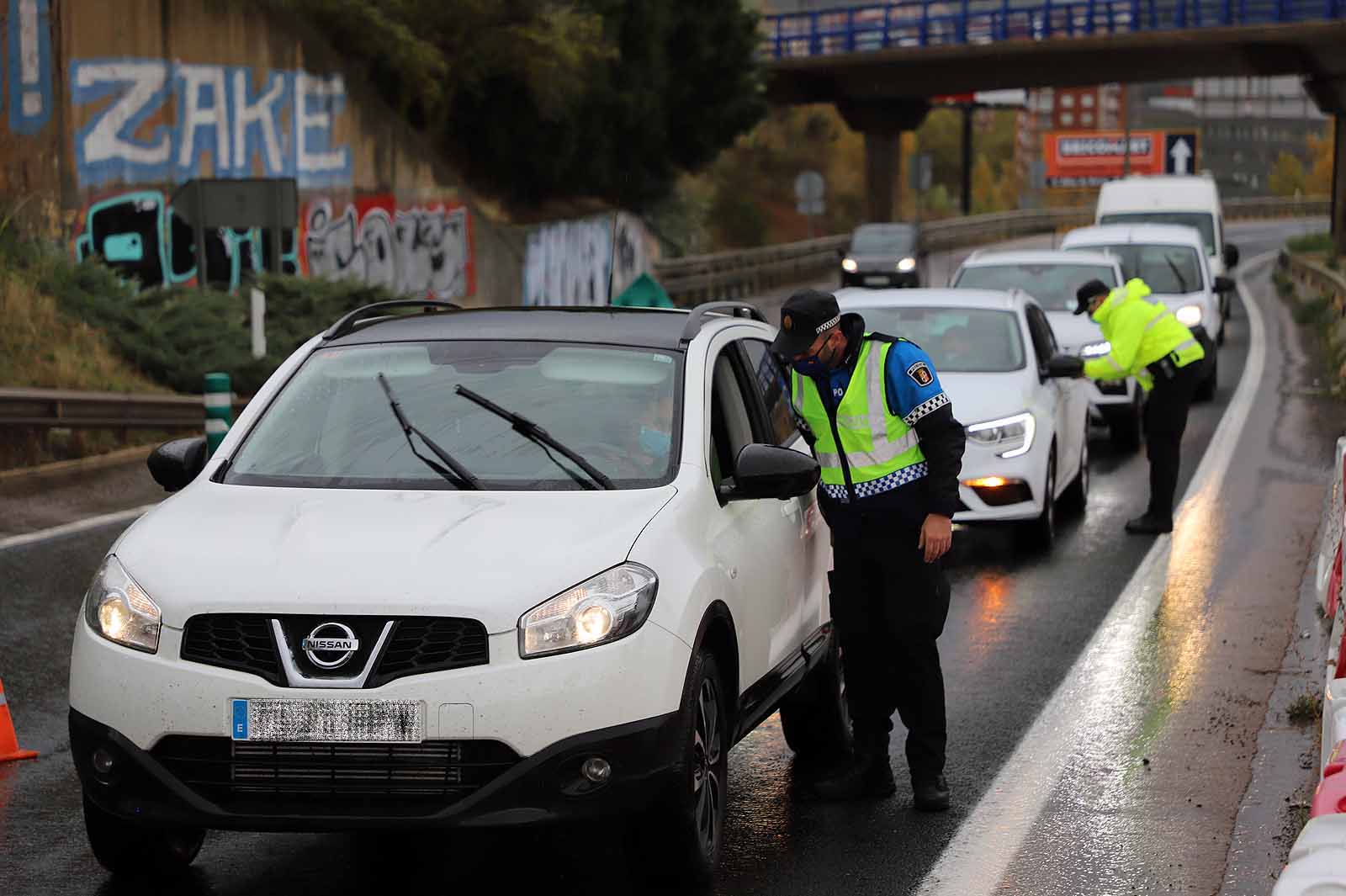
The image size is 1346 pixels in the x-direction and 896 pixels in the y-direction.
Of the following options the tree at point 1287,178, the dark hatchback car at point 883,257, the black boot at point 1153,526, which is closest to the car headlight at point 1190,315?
the black boot at point 1153,526

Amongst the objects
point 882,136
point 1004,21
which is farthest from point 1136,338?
point 882,136

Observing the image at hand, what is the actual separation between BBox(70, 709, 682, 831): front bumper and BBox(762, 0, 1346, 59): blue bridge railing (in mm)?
47475

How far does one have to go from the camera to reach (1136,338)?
499 inches

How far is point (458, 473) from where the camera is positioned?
586cm

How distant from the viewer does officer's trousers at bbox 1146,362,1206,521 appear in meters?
12.8

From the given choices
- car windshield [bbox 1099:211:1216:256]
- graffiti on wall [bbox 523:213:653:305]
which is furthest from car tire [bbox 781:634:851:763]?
car windshield [bbox 1099:211:1216:256]

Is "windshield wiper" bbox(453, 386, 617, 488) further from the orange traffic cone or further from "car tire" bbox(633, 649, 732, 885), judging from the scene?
the orange traffic cone

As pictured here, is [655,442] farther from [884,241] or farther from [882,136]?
[882,136]

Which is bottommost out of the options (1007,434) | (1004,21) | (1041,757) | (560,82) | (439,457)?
(1041,757)

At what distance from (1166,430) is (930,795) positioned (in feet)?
22.7

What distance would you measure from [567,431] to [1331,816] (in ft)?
8.20

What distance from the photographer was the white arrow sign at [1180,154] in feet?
172

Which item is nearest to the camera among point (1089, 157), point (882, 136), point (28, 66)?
point (28, 66)

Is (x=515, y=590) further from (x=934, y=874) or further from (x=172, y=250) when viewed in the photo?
(x=172, y=250)
